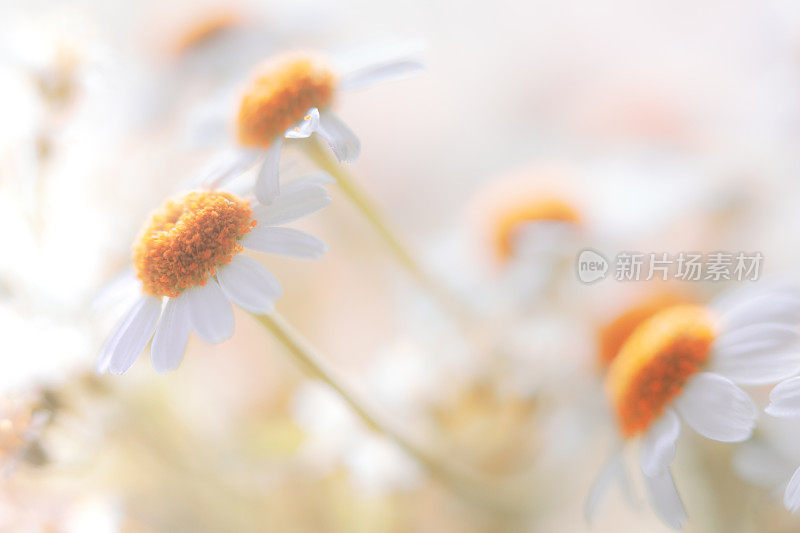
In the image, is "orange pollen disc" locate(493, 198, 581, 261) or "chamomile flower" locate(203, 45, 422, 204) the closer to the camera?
"chamomile flower" locate(203, 45, 422, 204)

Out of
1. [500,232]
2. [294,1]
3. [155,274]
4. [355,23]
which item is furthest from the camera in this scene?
[355,23]

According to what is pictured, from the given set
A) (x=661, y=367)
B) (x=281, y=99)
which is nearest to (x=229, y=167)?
(x=281, y=99)

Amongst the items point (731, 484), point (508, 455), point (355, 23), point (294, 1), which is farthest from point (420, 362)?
point (355, 23)

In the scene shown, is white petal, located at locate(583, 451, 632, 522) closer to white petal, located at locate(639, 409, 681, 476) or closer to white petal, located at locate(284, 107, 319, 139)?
white petal, located at locate(639, 409, 681, 476)

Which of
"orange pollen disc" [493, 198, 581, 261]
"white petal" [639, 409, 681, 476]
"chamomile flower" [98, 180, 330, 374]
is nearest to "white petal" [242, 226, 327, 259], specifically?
"chamomile flower" [98, 180, 330, 374]

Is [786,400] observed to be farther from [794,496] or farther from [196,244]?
[196,244]

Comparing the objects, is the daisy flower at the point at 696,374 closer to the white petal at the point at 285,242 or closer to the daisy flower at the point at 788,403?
the daisy flower at the point at 788,403

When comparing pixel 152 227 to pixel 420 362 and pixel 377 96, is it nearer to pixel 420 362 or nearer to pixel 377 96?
pixel 420 362

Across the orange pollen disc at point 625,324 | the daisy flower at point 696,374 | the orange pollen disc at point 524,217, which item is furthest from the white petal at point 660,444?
the orange pollen disc at point 524,217
